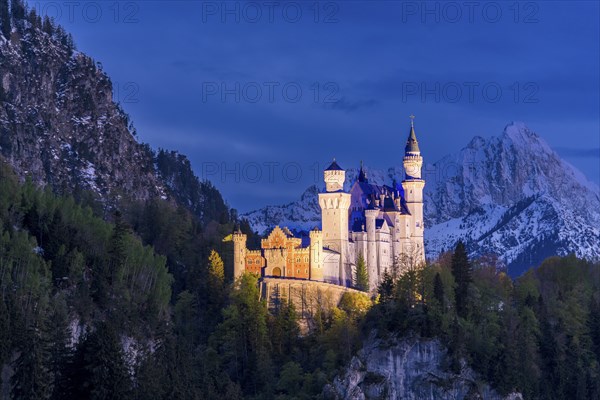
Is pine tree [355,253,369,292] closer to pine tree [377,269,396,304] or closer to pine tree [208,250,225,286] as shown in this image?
pine tree [377,269,396,304]

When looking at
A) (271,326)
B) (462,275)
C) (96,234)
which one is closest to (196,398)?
(96,234)

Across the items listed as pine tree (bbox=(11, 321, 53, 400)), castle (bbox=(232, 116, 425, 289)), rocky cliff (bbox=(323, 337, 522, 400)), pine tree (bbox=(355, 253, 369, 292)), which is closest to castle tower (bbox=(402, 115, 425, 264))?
castle (bbox=(232, 116, 425, 289))

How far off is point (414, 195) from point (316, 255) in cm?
1992

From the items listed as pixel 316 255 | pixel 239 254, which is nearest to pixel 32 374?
pixel 239 254

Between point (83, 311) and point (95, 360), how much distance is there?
21831mm

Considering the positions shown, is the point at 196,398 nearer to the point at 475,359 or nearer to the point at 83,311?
the point at 83,311

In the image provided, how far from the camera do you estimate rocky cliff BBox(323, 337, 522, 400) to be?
164 metres

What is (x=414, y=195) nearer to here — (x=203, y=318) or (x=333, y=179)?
(x=333, y=179)

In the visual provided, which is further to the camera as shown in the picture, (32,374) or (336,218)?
(336,218)

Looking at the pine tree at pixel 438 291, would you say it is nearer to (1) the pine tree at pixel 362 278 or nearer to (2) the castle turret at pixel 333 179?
(1) the pine tree at pixel 362 278

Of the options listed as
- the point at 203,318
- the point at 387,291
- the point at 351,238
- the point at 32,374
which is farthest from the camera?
the point at 351,238

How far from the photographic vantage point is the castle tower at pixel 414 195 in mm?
188000

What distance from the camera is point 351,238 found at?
599 ft

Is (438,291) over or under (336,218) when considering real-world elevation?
under
